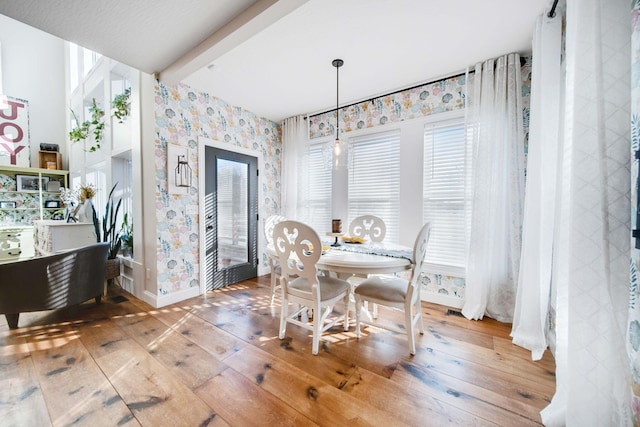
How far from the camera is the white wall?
4.59 metres

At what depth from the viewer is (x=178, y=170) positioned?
277cm

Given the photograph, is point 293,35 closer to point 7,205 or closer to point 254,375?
point 254,375

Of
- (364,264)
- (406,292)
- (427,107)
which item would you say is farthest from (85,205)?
(427,107)

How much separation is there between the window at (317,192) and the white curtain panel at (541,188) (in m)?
2.40

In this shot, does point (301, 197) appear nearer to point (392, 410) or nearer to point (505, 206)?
point (505, 206)

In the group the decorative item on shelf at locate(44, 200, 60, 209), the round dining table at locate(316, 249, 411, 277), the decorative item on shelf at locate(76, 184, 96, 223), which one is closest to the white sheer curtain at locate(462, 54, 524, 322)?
the round dining table at locate(316, 249, 411, 277)

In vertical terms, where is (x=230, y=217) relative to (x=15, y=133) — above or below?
below

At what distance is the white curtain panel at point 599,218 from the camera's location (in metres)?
0.93

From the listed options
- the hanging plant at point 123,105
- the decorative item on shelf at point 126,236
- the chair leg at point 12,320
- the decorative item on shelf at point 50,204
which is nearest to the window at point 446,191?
the hanging plant at point 123,105

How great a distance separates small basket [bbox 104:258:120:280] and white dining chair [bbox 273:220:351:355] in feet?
8.54

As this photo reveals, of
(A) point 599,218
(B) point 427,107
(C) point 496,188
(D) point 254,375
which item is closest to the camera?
(A) point 599,218

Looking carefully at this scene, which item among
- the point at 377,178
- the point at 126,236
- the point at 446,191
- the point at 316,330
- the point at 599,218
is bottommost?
the point at 316,330

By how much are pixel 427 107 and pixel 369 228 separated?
1642 millimetres

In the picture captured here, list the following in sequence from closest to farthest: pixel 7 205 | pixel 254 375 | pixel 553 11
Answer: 1. pixel 254 375
2. pixel 553 11
3. pixel 7 205
